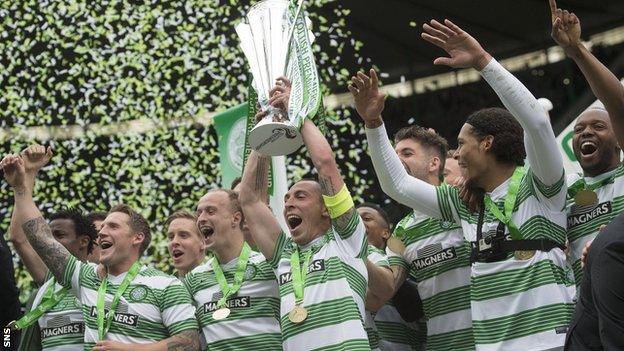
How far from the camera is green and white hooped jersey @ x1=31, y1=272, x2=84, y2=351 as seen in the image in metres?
5.46

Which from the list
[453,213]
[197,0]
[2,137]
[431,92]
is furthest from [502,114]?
[431,92]

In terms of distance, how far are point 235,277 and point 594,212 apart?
165 cm

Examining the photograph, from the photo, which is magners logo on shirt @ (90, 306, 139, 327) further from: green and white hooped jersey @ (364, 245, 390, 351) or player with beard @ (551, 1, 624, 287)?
player with beard @ (551, 1, 624, 287)

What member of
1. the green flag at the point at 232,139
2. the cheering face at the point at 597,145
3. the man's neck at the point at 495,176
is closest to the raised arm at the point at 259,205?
the man's neck at the point at 495,176

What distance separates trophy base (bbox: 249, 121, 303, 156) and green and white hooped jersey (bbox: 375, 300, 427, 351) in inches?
42.2

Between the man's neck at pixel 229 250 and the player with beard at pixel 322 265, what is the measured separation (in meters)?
0.38

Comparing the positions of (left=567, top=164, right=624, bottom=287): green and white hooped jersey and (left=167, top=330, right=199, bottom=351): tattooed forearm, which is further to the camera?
(left=167, top=330, right=199, bottom=351): tattooed forearm

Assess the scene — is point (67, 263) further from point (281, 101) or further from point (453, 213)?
point (453, 213)

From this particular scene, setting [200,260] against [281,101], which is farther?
[200,260]

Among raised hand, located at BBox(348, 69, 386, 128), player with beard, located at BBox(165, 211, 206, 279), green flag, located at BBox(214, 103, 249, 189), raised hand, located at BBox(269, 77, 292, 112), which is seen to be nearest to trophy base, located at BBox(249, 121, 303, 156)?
raised hand, located at BBox(269, 77, 292, 112)

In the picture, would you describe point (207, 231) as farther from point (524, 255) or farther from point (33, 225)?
point (524, 255)

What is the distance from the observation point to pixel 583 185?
4.48 metres

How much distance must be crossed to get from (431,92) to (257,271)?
35.1 ft

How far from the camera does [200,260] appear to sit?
5980 millimetres
